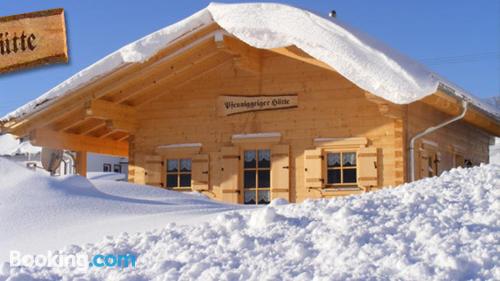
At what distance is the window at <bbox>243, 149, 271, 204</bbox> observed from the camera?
13.1 metres

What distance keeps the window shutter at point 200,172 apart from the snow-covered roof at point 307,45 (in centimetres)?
231

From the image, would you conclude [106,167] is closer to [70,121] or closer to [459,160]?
[70,121]

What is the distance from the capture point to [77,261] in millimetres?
5930

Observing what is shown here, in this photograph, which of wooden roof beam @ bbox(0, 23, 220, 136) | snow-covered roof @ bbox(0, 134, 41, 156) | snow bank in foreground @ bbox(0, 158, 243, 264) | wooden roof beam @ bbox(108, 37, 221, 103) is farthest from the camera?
snow-covered roof @ bbox(0, 134, 41, 156)

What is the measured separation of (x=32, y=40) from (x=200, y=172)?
5.80m

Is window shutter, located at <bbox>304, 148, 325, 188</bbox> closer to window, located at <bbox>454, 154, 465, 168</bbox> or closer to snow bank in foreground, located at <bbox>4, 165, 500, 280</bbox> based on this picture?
window, located at <bbox>454, 154, 465, 168</bbox>

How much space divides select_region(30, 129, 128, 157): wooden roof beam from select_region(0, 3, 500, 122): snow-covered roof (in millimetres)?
1381

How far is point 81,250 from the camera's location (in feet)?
20.4

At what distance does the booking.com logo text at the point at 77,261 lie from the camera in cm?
573

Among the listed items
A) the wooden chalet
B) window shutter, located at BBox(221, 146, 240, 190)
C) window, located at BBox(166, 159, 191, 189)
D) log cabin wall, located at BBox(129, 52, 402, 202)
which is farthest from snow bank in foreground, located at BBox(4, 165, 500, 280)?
window, located at BBox(166, 159, 191, 189)

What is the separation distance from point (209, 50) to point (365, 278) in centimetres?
869

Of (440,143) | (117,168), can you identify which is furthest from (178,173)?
(117,168)

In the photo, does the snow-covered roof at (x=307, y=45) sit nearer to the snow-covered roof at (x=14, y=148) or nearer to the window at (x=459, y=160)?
the window at (x=459, y=160)

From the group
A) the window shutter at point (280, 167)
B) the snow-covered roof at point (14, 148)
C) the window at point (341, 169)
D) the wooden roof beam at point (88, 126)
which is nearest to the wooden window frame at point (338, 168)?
the window at point (341, 169)
